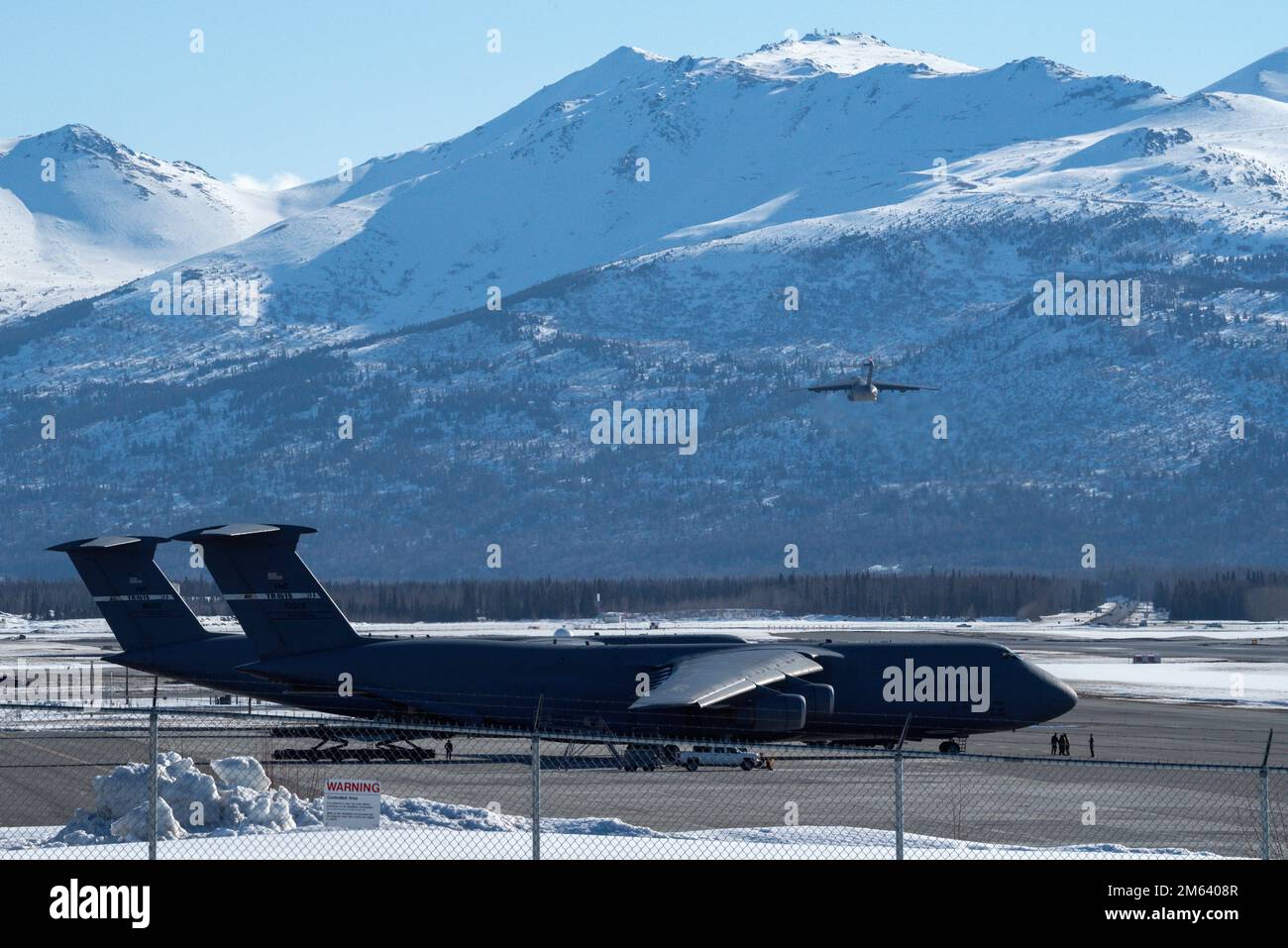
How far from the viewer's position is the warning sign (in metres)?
21.6

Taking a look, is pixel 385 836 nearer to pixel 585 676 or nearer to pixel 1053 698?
pixel 585 676

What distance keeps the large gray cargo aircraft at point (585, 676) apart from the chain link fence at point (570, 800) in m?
1.03

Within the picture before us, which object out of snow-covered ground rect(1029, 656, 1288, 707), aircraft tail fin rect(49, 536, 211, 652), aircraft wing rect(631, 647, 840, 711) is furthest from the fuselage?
snow-covered ground rect(1029, 656, 1288, 707)

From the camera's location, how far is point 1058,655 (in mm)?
116000

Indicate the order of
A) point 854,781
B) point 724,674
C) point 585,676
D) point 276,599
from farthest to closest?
point 276,599 < point 585,676 < point 854,781 < point 724,674

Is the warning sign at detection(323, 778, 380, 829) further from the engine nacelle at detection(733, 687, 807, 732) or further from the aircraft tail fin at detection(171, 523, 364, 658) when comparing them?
the aircraft tail fin at detection(171, 523, 364, 658)

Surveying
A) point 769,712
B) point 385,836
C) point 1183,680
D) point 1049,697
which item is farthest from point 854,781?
point 1183,680

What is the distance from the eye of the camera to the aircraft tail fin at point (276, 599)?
45.3 m

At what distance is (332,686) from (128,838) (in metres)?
17.0

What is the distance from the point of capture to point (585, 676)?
43.9 metres

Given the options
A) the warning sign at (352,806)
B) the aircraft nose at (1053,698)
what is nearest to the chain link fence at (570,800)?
the warning sign at (352,806)

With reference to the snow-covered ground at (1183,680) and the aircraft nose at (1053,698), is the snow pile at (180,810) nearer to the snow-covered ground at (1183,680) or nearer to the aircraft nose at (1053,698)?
the aircraft nose at (1053,698)

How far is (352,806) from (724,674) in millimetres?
19873
